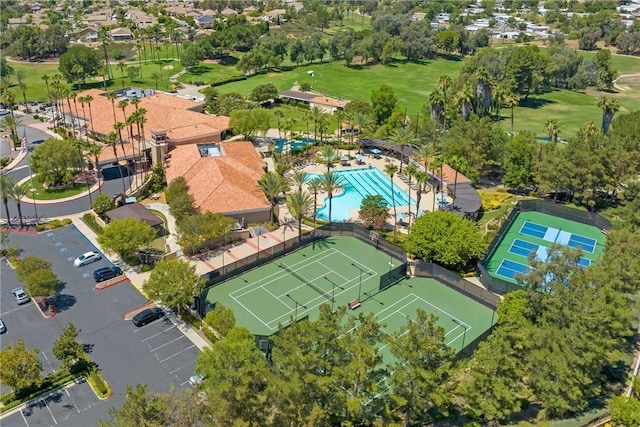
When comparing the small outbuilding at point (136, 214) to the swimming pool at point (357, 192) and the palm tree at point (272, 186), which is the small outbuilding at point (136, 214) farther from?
the swimming pool at point (357, 192)

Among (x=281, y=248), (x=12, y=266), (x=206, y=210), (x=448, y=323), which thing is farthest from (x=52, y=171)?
(x=448, y=323)

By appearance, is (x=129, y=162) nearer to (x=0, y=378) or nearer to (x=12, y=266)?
(x=12, y=266)

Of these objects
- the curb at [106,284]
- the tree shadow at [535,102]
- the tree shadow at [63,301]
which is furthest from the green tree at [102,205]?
the tree shadow at [535,102]

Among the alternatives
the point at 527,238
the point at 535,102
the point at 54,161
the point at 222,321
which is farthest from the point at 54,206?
the point at 535,102

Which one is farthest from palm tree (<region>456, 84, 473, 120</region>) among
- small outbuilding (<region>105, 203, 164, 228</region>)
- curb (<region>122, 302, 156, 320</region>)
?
curb (<region>122, 302, 156, 320</region>)

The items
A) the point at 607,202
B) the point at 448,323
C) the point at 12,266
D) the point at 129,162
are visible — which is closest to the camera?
the point at 448,323

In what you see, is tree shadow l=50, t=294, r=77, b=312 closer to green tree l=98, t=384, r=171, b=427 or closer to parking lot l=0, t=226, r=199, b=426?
parking lot l=0, t=226, r=199, b=426
